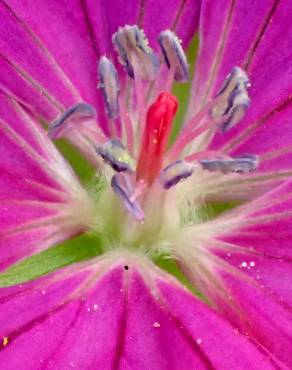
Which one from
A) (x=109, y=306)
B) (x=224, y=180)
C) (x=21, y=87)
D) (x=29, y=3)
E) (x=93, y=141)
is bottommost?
(x=109, y=306)

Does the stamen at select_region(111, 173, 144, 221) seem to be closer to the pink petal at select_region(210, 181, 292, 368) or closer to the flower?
the flower

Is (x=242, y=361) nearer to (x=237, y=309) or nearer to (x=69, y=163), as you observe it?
(x=237, y=309)

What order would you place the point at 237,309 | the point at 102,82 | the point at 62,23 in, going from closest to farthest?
the point at 237,309 → the point at 102,82 → the point at 62,23

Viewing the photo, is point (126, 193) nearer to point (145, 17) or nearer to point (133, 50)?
point (133, 50)

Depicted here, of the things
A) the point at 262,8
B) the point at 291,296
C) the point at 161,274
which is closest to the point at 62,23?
the point at 262,8

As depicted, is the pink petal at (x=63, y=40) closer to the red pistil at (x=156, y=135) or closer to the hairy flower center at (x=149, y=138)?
the hairy flower center at (x=149, y=138)

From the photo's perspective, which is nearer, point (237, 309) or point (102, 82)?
point (237, 309)

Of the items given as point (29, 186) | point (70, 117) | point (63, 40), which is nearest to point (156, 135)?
point (70, 117)
